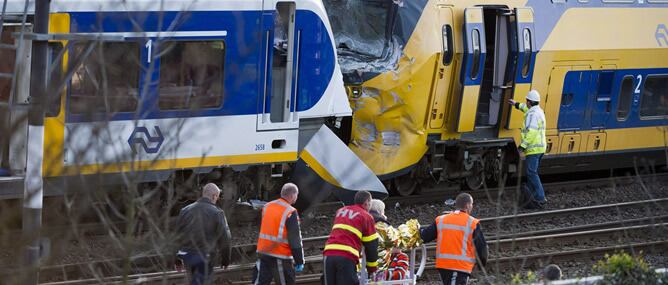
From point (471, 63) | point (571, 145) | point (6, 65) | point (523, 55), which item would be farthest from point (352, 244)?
point (571, 145)

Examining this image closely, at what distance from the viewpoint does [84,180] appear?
19.4 ft

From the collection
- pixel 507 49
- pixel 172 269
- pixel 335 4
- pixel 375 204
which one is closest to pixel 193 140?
pixel 172 269

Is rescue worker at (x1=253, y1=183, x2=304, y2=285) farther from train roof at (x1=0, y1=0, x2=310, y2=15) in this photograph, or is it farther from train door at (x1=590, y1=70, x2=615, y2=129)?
train door at (x1=590, y1=70, x2=615, y2=129)

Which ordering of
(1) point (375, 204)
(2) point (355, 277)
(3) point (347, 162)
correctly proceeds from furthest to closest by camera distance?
1. (3) point (347, 162)
2. (1) point (375, 204)
3. (2) point (355, 277)

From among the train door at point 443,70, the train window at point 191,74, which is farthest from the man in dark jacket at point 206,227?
the train door at point 443,70

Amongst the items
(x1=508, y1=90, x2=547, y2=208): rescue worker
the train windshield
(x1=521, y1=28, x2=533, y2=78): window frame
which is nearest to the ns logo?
(x1=521, y1=28, x2=533, y2=78): window frame

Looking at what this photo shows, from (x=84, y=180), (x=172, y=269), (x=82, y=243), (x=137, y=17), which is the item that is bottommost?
(x=172, y=269)

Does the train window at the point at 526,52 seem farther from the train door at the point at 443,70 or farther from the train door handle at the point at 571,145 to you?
the train door handle at the point at 571,145

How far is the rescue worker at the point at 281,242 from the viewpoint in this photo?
10.8 m

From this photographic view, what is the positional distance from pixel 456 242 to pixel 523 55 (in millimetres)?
7858

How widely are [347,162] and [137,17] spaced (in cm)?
420

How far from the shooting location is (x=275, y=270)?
11.0m

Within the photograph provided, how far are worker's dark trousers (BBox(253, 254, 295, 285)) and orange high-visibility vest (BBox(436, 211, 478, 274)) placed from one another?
1.37 meters

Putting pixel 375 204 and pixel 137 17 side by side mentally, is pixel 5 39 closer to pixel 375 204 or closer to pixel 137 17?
pixel 137 17
